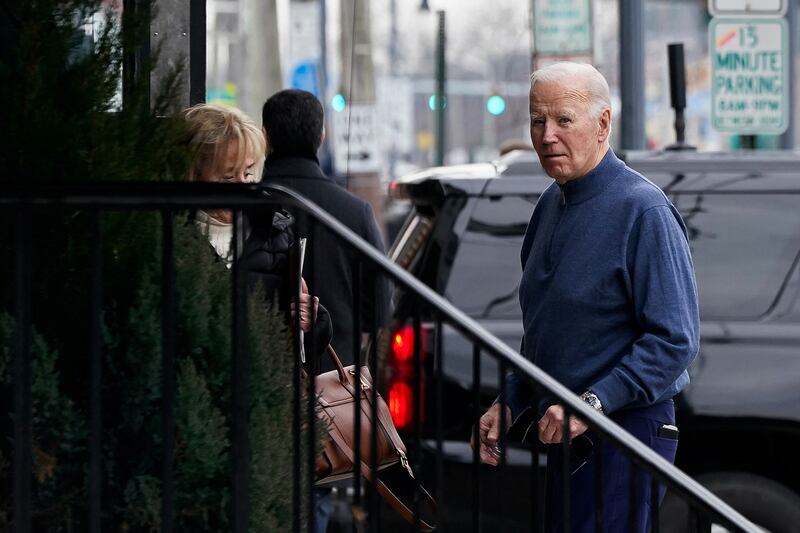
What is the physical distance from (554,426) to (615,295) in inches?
17.4

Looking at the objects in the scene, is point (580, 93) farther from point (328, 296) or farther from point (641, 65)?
point (641, 65)

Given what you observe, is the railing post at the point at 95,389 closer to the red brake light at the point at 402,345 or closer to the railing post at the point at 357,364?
the railing post at the point at 357,364

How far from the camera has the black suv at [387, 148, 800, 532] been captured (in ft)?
17.4

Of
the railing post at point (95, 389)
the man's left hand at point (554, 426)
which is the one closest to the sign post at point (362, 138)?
the man's left hand at point (554, 426)

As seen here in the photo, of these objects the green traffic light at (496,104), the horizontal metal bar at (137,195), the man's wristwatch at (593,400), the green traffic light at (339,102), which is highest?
the green traffic light at (496,104)

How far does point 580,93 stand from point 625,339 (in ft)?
2.04

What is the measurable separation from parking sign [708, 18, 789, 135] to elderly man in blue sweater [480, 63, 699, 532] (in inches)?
248

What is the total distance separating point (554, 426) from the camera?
3342 millimetres

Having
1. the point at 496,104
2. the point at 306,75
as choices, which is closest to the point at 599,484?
the point at 306,75

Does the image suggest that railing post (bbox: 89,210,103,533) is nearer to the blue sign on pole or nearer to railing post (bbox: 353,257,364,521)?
railing post (bbox: 353,257,364,521)

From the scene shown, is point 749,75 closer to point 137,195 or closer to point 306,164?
point 306,164

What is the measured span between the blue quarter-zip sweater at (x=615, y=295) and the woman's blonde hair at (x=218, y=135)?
1.00m

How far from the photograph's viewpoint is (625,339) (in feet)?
11.9

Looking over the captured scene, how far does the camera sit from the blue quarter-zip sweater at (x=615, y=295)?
11.5 ft
